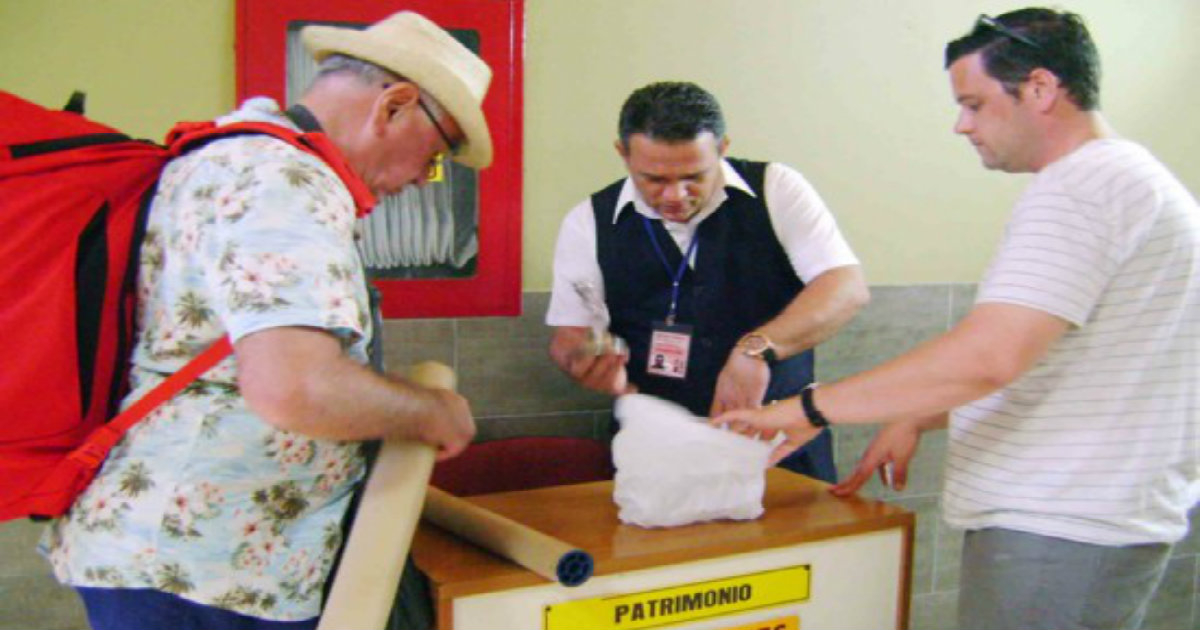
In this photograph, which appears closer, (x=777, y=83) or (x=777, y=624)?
(x=777, y=624)

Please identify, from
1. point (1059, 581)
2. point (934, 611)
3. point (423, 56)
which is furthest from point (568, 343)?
point (934, 611)

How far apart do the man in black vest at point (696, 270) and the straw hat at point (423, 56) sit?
0.86 meters

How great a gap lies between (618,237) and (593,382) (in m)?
0.40

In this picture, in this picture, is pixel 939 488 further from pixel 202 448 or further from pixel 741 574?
pixel 202 448

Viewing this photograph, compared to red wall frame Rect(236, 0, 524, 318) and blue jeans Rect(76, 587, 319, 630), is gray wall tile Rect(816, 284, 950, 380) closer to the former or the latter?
red wall frame Rect(236, 0, 524, 318)

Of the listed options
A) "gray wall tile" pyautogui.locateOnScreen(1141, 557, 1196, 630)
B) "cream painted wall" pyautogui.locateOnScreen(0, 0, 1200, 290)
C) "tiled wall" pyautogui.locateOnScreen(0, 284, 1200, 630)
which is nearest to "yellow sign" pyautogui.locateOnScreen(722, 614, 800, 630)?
"tiled wall" pyautogui.locateOnScreen(0, 284, 1200, 630)

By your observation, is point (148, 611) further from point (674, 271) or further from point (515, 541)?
point (674, 271)

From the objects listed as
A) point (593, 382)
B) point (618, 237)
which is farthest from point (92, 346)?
point (618, 237)

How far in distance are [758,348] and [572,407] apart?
888 mm

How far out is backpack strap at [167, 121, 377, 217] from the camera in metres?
1.30

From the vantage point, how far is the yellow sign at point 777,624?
1729 mm

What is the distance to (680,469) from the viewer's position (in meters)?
1.74

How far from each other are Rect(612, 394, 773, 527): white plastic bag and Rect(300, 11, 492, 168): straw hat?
1.87 ft

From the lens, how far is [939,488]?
350cm
